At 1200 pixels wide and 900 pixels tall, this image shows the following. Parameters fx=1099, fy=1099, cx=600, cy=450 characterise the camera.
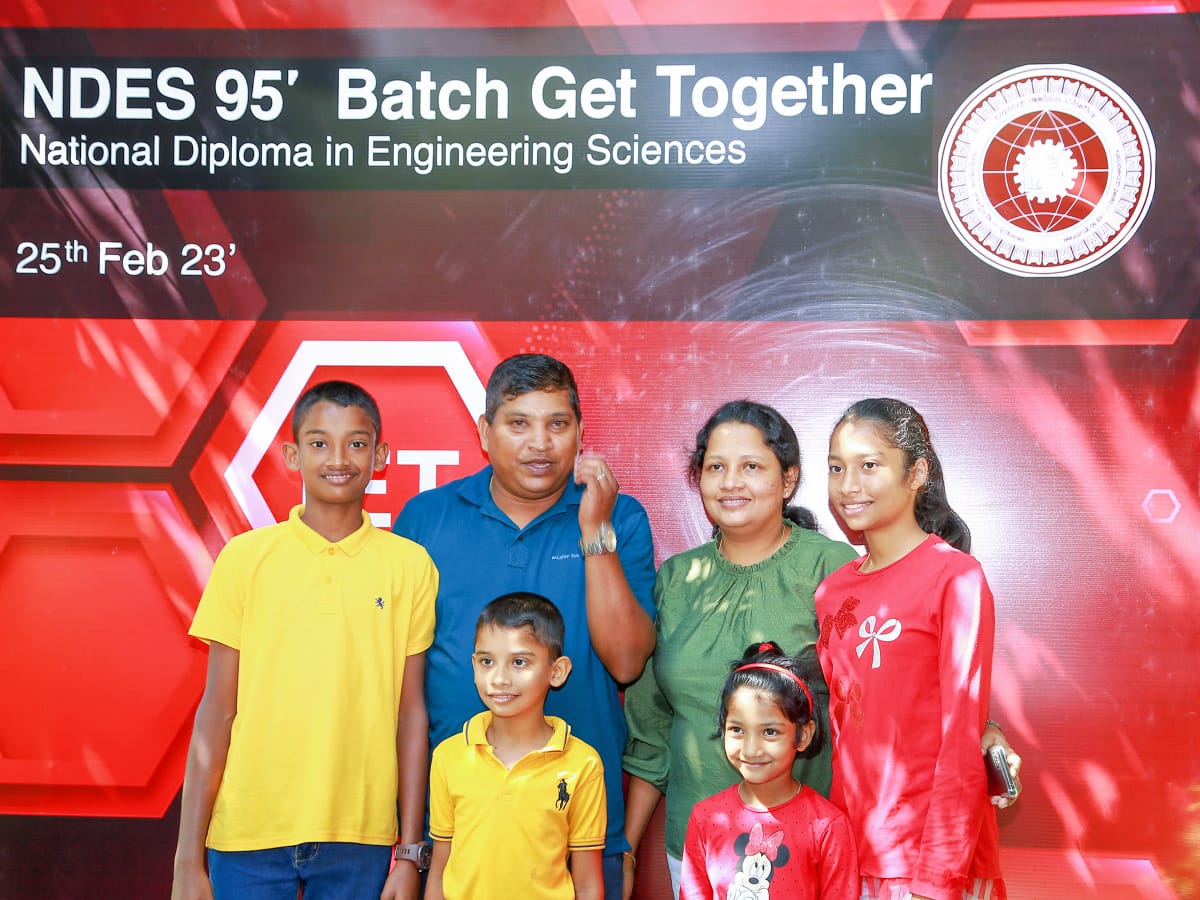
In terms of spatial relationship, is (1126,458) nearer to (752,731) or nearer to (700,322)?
(700,322)

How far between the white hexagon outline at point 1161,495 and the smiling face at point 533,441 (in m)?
1.48

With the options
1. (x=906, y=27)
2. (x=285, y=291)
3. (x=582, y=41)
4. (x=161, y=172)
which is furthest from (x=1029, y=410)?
(x=161, y=172)

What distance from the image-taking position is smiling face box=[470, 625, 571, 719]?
218 centimetres

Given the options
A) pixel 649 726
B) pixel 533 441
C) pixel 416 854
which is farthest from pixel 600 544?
pixel 416 854

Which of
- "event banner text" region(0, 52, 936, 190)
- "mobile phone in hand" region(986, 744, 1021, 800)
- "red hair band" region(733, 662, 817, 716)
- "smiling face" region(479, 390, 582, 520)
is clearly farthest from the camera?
"event banner text" region(0, 52, 936, 190)

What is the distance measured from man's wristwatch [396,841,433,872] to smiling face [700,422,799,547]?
926 mm

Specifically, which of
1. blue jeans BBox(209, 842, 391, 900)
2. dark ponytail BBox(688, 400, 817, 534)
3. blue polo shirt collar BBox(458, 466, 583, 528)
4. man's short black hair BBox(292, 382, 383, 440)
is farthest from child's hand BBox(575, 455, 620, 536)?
blue jeans BBox(209, 842, 391, 900)

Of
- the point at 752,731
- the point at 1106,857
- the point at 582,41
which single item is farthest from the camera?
the point at 582,41

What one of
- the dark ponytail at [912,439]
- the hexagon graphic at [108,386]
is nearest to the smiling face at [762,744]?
the dark ponytail at [912,439]

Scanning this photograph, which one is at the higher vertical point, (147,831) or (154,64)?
(154,64)

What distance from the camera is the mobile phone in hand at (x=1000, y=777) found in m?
2.03

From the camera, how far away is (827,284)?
9.44 feet

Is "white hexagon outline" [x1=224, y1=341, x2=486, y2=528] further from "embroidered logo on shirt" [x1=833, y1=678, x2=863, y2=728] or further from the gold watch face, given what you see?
"embroidered logo on shirt" [x1=833, y1=678, x2=863, y2=728]

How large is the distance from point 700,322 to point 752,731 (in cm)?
119
